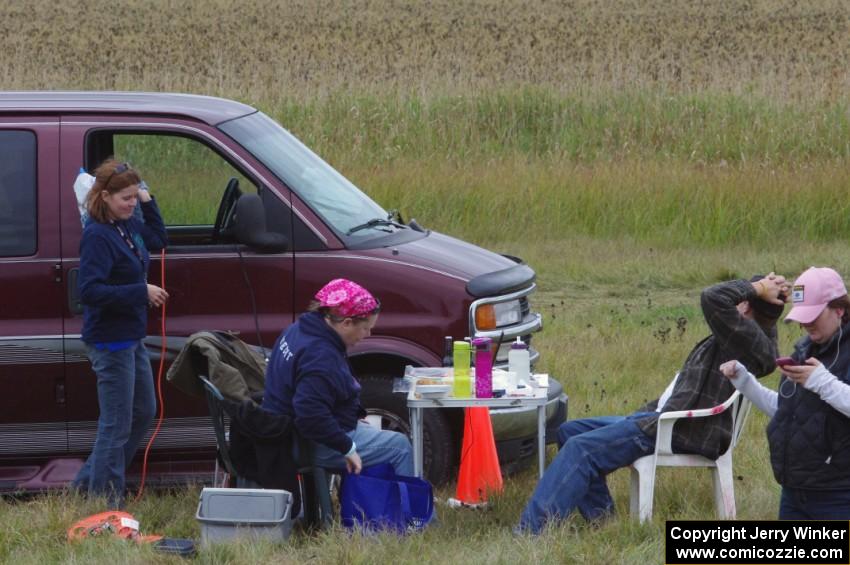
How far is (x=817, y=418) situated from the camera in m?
5.12

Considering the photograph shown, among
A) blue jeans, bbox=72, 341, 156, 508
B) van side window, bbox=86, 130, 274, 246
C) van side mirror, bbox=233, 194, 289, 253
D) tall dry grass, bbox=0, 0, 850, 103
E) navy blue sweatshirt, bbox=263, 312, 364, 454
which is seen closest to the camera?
navy blue sweatshirt, bbox=263, 312, 364, 454

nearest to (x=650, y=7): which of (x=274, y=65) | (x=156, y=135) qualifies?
(x=274, y=65)

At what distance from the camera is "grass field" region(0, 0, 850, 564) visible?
6.02m

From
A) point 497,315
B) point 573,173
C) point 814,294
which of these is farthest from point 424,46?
point 814,294

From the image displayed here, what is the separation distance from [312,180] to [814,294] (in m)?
2.79

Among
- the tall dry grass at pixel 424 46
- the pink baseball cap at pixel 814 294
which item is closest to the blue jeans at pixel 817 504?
the pink baseball cap at pixel 814 294

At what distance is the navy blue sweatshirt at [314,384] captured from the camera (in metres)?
5.59

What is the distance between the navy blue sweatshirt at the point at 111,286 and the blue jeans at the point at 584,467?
192 centimetres

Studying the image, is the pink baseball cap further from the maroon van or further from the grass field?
the maroon van

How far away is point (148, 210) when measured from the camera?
6586mm

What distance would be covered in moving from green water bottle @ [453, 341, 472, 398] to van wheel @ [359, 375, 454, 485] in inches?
20.8

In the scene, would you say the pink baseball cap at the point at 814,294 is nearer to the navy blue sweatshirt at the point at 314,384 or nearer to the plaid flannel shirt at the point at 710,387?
the plaid flannel shirt at the point at 710,387

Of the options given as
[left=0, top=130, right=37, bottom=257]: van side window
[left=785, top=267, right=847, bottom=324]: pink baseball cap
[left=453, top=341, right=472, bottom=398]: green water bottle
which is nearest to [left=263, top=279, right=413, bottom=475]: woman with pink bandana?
[left=453, top=341, right=472, bottom=398]: green water bottle

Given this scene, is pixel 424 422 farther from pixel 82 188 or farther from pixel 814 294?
pixel 814 294
